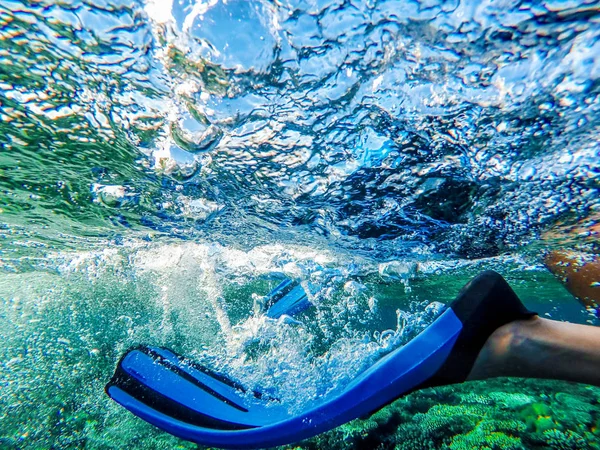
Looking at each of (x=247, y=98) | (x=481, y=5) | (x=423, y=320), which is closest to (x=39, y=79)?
(x=247, y=98)

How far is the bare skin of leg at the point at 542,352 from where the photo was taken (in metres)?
2.50

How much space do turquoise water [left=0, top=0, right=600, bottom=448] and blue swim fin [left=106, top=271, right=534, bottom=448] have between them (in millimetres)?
1382

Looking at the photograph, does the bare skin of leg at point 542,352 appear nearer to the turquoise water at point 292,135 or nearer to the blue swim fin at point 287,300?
the turquoise water at point 292,135

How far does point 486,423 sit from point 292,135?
564 centimetres

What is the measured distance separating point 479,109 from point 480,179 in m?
1.92

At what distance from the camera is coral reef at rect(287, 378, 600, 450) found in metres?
3.99

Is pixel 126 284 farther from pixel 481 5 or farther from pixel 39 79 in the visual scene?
pixel 481 5

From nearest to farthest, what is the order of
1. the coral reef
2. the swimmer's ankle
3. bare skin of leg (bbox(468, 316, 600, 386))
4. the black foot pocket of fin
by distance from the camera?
bare skin of leg (bbox(468, 316, 600, 386)), the swimmer's ankle, the black foot pocket of fin, the coral reef

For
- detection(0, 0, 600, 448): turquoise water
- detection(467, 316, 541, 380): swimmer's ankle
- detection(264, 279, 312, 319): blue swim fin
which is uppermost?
detection(0, 0, 600, 448): turquoise water

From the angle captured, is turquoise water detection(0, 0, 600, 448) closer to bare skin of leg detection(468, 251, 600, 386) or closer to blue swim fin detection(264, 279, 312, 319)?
blue swim fin detection(264, 279, 312, 319)

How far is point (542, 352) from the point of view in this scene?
2.67 m

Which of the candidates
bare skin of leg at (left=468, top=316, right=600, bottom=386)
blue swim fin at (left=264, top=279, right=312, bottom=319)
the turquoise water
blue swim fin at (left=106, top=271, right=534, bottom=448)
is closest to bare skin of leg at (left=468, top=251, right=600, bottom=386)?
bare skin of leg at (left=468, top=316, right=600, bottom=386)

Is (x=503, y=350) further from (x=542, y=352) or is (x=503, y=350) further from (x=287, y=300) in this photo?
(x=287, y=300)

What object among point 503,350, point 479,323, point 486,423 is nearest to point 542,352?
point 503,350
